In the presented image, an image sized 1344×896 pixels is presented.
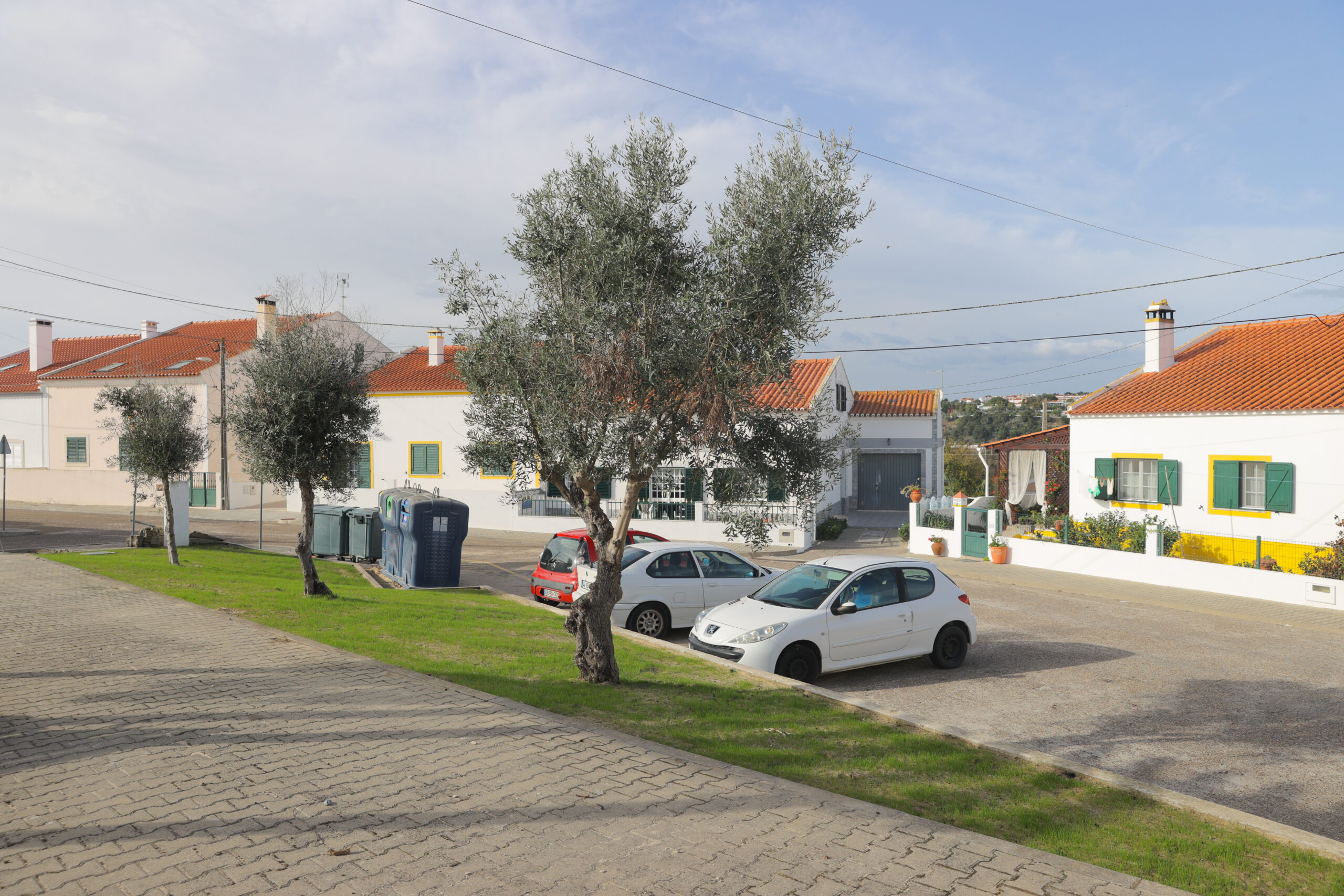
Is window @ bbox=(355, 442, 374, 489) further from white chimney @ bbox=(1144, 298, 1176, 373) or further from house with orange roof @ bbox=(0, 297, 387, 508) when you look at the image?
white chimney @ bbox=(1144, 298, 1176, 373)

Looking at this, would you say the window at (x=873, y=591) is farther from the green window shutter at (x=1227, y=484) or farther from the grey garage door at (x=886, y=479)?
the grey garage door at (x=886, y=479)

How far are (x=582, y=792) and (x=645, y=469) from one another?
2931 mm

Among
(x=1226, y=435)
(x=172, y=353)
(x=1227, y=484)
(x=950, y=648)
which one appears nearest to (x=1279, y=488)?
(x=1227, y=484)

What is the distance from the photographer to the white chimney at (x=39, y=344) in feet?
134

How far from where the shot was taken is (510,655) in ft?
31.2

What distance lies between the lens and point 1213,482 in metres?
19.3

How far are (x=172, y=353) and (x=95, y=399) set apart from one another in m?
5.88

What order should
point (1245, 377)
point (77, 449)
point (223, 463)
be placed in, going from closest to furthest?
point (1245, 377)
point (223, 463)
point (77, 449)

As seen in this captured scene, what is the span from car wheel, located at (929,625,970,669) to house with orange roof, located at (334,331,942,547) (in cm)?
1238

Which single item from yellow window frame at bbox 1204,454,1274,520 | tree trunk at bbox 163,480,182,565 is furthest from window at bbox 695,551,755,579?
yellow window frame at bbox 1204,454,1274,520

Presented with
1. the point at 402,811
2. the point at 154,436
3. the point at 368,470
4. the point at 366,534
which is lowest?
the point at 402,811

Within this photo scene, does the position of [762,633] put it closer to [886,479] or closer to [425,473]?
[425,473]

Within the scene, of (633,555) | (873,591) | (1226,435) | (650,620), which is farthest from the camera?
(1226,435)

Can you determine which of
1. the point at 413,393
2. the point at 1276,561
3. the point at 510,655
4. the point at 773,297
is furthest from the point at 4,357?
the point at 1276,561
